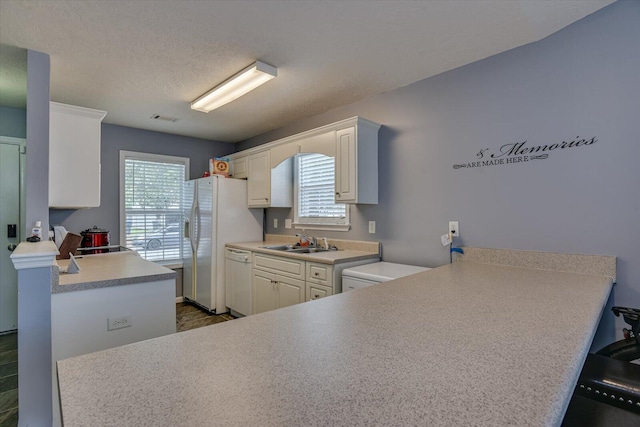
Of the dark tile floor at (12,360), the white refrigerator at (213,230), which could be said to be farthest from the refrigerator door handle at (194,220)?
the dark tile floor at (12,360)

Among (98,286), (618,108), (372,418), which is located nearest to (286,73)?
(98,286)

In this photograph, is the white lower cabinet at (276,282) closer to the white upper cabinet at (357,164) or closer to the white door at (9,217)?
the white upper cabinet at (357,164)

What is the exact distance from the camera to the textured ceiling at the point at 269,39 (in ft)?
5.77

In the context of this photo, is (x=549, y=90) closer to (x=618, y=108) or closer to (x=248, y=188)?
(x=618, y=108)

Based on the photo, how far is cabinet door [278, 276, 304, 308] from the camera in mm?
2883

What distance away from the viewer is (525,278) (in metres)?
1.76

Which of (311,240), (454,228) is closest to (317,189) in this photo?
(311,240)

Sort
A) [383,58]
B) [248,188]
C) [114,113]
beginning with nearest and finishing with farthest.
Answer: [383,58]
[114,113]
[248,188]

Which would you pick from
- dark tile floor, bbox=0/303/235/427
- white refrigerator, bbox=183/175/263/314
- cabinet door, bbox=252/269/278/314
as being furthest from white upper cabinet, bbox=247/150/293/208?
dark tile floor, bbox=0/303/235/427

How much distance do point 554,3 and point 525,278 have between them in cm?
150

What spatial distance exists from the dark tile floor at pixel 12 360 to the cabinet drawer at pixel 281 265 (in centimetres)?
99

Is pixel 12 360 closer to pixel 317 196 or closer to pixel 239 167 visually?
pixel 239 167

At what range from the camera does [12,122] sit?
344 cm

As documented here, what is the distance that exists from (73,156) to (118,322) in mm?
1448
